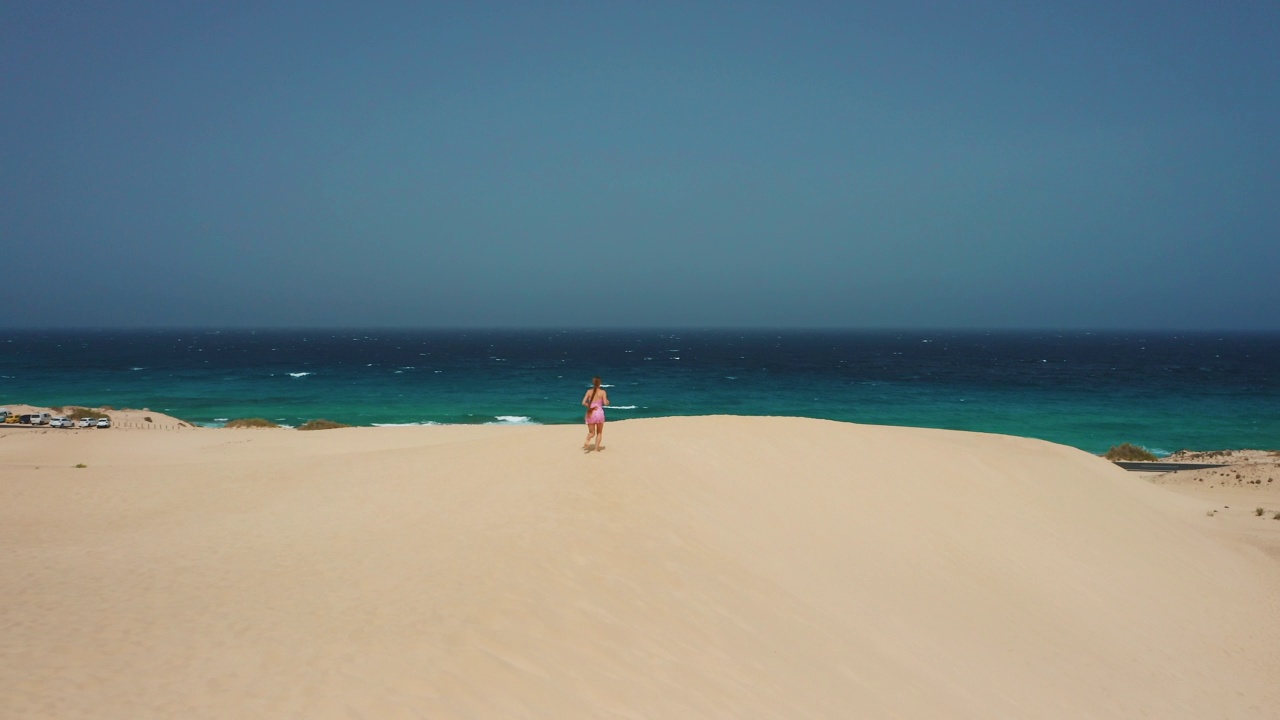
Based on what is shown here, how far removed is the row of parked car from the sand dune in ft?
85.4

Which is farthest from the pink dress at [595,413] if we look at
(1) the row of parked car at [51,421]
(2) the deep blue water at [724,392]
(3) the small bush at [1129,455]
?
(1) the row of parked car at [51,421]

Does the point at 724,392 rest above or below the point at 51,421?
below

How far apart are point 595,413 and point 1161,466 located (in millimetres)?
33620

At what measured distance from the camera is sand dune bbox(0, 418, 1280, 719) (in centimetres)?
623

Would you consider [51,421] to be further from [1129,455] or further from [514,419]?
[1129,455]

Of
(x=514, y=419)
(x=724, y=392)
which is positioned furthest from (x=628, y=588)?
(x=724, y=392)

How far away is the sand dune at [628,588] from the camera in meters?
6.23

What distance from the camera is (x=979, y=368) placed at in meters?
106

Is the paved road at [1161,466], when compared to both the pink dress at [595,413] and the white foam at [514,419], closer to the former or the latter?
the pink dress at [595,413]

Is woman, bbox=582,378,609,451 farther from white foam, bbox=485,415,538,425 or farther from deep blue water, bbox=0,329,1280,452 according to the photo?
deep blue water, bbox=0,329,1280,452

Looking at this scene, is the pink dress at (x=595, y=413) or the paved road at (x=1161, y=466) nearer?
the pink dress at (x=595, y=413)

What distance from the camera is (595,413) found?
14.6 meters

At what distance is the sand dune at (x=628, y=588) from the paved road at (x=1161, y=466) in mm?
14898

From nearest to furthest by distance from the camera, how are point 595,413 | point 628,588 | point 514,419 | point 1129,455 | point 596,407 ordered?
point 628,588
point 596,407
point 595,413
point 1129,455
point 514,419
